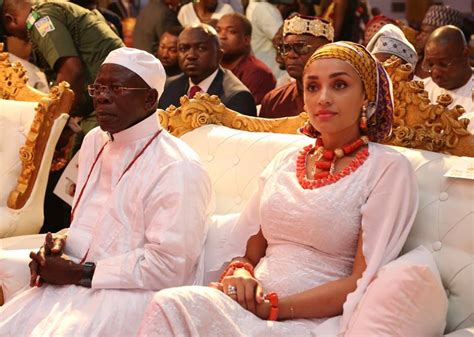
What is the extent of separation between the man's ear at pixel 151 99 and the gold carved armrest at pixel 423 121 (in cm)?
92

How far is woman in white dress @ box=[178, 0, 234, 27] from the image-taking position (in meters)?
7.66

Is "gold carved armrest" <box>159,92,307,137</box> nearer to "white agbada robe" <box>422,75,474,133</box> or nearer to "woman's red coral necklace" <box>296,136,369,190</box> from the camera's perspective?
"woman's red coral necklace" <box>296,136,369,190</box>

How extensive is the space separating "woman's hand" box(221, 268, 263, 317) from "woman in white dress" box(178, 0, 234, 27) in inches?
186

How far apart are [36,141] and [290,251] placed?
6.69 feet

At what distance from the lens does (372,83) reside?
3.23m

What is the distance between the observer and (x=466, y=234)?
318cm

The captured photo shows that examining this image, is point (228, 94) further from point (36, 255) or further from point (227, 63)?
point (36, 255)

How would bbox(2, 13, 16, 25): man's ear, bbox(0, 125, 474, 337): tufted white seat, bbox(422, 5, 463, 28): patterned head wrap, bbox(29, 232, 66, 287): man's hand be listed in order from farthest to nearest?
bbox(422, 5, 463, 28): patterned head wrap → bbox(2, 13, 16, 25): man's ear → bbox(29, 232, 66, 287): man's hand → bbox(0, 125, 474, 337): tufted white seat

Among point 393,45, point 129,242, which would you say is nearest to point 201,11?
point 393,45

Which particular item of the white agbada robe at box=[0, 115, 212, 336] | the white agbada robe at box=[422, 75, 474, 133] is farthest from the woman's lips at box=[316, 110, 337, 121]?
the white agbada robe at box=[422, 75, 474, 133]

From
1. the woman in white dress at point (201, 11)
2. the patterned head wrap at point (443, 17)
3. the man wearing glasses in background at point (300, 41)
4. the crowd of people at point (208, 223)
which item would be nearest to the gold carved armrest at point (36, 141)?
the crowd of people at point (208, 223)

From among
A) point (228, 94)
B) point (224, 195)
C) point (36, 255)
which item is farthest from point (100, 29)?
point (36, 255)

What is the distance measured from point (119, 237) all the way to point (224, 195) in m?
0.67

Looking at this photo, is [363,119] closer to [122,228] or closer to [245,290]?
[245,290]
